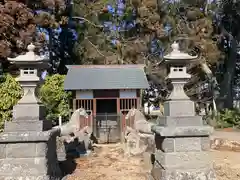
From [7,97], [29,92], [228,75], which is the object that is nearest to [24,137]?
[29,92]

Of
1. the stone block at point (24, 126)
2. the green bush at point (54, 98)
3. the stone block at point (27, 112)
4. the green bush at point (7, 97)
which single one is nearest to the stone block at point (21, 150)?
the stone block at point (24, 126)

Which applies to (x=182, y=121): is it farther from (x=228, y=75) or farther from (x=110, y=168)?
(x=228, y=75)

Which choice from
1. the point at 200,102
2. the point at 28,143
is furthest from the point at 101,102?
the point at 28,143

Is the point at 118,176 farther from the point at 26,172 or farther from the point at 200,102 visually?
the point at 200,102

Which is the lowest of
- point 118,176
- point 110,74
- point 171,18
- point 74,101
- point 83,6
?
point 118,176

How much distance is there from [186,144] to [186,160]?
0.97 feet

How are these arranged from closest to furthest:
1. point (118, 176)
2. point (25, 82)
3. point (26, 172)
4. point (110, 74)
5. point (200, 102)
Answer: point (26, 172) < point (25, 82) < point (118, 176) < point (110, 74) < point (200, 102)

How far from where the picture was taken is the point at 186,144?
5500 mm

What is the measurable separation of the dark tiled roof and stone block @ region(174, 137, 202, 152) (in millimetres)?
9951

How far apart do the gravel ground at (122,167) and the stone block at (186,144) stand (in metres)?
0.97

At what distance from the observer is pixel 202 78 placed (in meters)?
21.2

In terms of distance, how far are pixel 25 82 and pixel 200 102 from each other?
18.4 m

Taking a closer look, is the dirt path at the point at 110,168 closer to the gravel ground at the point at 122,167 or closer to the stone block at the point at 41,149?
the gravel ground at the point at 122,167

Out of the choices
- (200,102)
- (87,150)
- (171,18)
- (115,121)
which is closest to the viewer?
(87,150)
